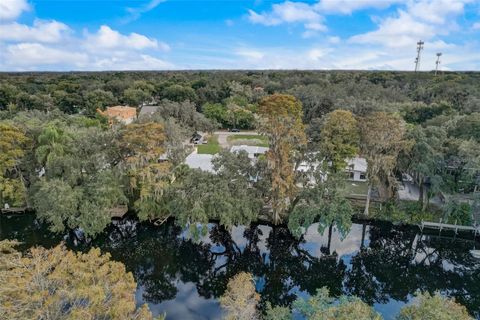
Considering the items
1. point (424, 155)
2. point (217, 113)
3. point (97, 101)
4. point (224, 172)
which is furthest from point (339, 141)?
point (97, 101)

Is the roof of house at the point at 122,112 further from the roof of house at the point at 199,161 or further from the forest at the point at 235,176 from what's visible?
the forest at the point at 235,176

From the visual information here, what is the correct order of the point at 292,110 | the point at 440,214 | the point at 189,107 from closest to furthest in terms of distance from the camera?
the point at 440,214
the point at 292,110
the point at 189,107

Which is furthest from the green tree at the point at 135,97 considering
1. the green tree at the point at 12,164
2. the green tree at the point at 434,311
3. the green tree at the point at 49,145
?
the green tree at the point at 434,311

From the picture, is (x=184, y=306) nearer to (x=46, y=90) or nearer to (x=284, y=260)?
(x=284, y=260)

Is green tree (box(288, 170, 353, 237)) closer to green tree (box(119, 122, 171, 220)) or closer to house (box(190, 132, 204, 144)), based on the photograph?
green tree (box(119, 122, 171, 220))

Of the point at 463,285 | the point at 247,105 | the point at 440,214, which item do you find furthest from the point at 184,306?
the point at 247,105
